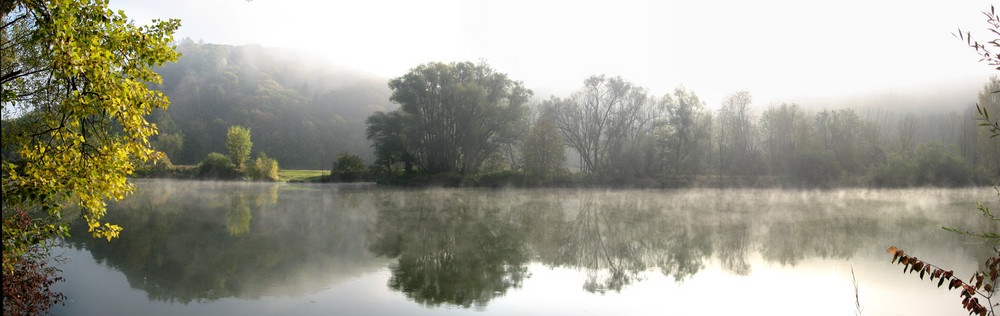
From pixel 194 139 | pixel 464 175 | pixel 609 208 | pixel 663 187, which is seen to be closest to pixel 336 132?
pixel 194 139

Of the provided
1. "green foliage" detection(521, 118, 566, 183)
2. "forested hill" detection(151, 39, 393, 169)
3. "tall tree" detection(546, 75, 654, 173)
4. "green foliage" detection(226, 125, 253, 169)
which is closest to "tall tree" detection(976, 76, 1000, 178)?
"tall tree" detection(546, 75, 654, 173)

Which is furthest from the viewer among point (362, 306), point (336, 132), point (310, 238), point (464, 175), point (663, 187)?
point (336, 132)

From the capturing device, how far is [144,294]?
728cm

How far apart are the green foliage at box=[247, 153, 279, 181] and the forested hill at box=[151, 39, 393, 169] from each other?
2509 centimetres

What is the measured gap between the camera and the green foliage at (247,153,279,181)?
4982cm

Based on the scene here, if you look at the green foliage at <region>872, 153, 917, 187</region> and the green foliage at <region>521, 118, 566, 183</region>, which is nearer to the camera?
the green foliage at <region>872, 153, 917, 187</region>

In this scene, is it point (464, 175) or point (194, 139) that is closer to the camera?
point (464, 175)

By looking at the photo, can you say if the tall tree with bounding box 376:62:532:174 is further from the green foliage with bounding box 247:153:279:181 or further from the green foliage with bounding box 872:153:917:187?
the green foliage with bounding box 872:153:917:187

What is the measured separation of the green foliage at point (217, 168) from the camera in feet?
171

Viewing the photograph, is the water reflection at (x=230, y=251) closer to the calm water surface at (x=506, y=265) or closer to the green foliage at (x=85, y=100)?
the calm water surface at (x=506, y=265)

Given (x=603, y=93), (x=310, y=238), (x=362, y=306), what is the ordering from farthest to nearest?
(x=603, y=93), (x=310, y=238), (x=362, y=306)

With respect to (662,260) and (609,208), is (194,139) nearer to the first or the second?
(609,208)

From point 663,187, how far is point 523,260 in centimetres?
3405

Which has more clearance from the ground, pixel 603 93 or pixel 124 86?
pixel 603 93
